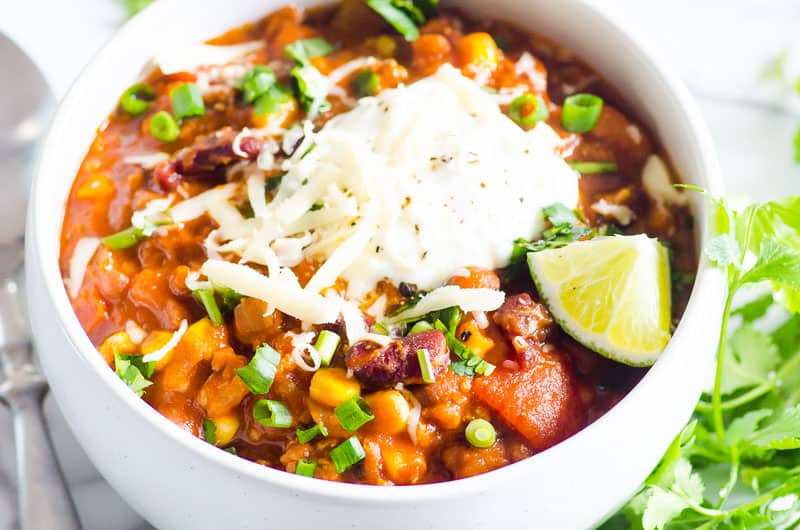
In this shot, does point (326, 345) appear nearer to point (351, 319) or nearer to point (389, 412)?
point (351, 319)

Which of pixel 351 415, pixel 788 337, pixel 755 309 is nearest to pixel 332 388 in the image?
pixel 351 415

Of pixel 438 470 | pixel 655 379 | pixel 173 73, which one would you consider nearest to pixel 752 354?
pixel 655 379

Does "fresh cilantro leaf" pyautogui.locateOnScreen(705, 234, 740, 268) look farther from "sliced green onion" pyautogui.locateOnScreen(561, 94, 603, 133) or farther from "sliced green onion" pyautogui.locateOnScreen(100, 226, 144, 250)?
"sliced green onion" pyautogui.locateOnScreen(100, 226, 144, 250)

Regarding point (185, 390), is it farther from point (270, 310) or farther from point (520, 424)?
point (520, 424)

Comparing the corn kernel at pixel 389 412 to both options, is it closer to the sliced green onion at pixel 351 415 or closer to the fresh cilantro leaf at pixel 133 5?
the sliced green onion at pixel 351 415

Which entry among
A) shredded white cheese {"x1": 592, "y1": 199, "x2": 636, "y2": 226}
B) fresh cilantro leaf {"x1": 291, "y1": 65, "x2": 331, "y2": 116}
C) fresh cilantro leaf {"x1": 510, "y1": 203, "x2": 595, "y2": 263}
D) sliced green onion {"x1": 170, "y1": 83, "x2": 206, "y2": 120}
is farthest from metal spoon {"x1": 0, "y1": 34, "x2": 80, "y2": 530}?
shredded white cheese {"x1": 592, "y1": 199, "x2": 636, "y2": 226}

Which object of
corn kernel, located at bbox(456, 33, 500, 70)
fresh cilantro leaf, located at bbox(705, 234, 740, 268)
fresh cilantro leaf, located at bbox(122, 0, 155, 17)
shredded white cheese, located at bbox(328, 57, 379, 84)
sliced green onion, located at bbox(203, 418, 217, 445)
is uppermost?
corn kernel, located at bbox(456, 33, 500, 70)
